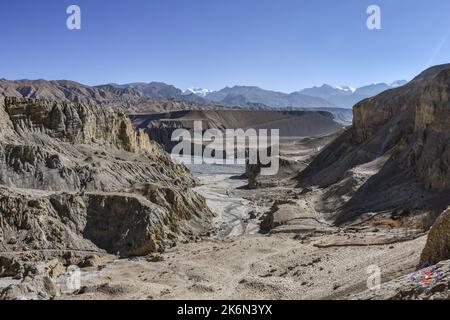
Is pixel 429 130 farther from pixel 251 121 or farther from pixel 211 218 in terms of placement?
pixel 251 121

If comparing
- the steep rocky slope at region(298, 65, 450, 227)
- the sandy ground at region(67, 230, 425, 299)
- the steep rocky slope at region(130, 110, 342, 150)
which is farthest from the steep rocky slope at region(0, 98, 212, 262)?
the steep rocky slope at region(130, 110, 342, 150)

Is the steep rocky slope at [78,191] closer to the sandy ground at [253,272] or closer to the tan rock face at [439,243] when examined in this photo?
the sandy ground at [253,272]

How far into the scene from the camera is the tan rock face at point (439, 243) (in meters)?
15.0

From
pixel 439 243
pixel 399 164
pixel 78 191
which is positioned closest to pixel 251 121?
pixel 399 164

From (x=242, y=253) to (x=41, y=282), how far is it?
12.9m

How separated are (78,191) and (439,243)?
2972 cm

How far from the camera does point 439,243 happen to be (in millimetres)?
15266

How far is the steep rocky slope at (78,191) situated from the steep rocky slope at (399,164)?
1367cm

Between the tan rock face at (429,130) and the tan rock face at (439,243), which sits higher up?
the tan rock face at (429,130)

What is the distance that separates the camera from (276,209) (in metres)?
42.4

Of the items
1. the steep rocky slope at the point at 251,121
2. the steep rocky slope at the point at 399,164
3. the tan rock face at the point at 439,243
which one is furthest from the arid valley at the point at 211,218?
the steep rocky slope at the point at 251,121

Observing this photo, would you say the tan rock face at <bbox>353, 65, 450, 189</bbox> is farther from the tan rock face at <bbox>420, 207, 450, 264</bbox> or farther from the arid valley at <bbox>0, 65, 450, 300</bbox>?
the tan rock face at <bbox>420, 207, 450, 264</bbox>

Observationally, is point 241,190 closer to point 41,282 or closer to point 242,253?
point 242,253

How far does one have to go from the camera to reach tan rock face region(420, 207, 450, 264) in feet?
49.1
